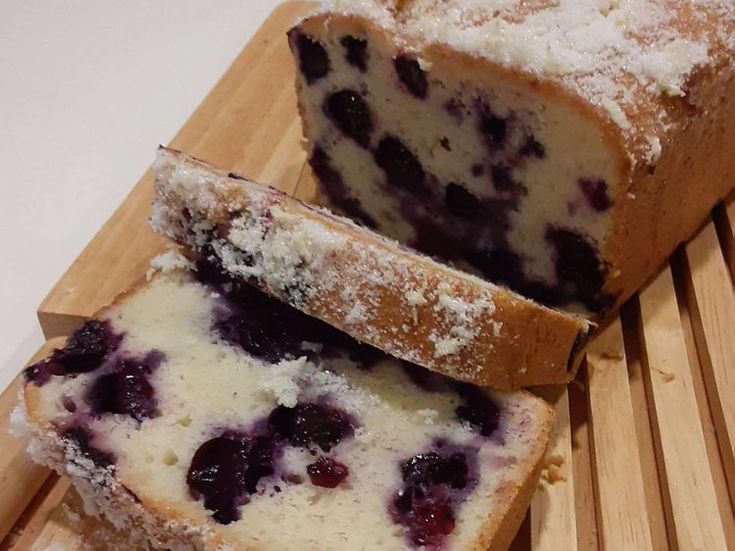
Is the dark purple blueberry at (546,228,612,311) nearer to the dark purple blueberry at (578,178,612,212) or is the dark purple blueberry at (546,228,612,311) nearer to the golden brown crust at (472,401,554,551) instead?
the dark purple blueberry at (578,178,612,212)

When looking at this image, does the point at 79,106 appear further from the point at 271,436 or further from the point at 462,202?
the point at 271,436

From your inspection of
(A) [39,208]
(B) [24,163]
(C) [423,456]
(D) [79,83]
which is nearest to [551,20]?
(C) [423,456]

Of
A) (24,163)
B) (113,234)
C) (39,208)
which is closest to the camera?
(113,234)

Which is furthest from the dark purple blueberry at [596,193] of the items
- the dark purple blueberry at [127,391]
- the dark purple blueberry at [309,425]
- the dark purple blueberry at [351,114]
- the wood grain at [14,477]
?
the wood grain at [14,477]

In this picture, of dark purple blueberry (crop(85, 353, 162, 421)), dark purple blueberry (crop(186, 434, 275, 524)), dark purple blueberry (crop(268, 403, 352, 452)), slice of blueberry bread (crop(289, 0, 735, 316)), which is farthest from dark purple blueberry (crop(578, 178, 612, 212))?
dark purple blueberry (crop(85, 353, 162, 421))

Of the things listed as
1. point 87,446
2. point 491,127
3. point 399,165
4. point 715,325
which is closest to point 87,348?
point 87,446

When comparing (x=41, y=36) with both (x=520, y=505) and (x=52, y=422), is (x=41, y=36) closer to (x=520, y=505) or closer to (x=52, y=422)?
(x=52, y=422)
